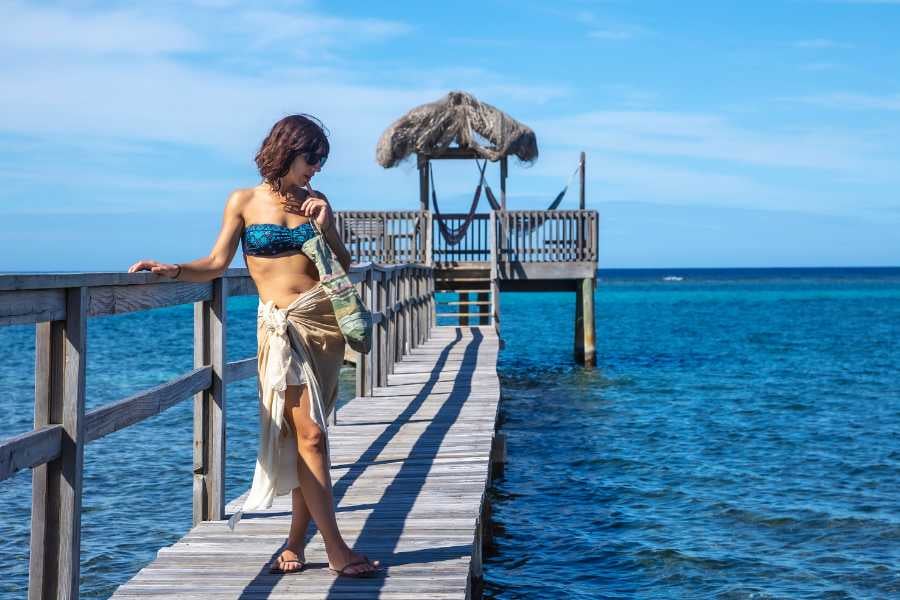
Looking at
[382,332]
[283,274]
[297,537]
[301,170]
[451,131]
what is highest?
[451,131]

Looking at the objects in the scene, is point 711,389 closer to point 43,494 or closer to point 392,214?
point 392,214

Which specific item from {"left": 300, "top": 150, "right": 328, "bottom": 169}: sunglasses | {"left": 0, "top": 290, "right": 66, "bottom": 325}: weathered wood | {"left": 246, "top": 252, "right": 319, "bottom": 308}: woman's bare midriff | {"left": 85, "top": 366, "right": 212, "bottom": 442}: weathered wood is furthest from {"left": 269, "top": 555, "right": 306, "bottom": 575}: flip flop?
{"left": 300, "top": 150, "right": 328, "bottom": 169}: sunglasses

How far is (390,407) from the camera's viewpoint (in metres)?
8.58

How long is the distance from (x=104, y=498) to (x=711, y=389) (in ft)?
41.8

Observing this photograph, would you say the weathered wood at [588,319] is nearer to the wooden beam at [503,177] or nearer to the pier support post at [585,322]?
the pier support post at [585,322]

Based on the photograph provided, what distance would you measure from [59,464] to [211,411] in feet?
4.92

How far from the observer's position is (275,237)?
3.84m

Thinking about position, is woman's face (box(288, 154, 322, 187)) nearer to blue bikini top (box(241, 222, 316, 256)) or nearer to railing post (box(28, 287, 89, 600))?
blue bikini top (box(241, 222, 316, 256))

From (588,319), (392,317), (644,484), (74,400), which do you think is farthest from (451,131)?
(74,400)

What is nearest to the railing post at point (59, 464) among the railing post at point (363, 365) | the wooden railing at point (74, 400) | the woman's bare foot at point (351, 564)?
the wooden railing at point (74, 400)

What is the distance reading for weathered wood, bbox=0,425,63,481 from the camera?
2.75 metres

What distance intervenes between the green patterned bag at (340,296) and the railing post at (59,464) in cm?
87

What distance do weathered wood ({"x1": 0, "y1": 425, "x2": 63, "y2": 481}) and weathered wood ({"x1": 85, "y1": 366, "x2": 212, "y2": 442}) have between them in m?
0.18

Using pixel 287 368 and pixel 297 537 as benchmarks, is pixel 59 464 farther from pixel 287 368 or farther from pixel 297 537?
pixel 297 537
